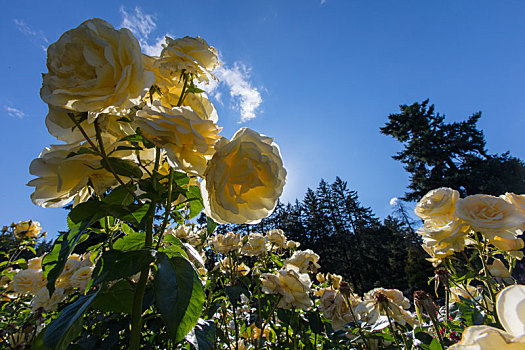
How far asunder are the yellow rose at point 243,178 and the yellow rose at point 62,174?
316 mm

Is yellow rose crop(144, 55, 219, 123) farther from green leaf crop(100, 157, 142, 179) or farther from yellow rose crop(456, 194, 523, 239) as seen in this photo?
yellow rose crop(456, 194, 523, 239)

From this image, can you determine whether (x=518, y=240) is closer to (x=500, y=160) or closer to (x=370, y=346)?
(x=370, y=346)

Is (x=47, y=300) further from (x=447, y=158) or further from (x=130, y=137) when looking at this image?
(x=447, y=158)

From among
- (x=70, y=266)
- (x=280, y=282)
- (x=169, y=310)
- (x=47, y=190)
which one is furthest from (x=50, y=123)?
(x=280, y=282)

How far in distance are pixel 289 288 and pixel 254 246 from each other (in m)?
1.18

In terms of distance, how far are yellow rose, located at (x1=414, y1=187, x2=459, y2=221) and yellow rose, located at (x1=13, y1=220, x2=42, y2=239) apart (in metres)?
4.26

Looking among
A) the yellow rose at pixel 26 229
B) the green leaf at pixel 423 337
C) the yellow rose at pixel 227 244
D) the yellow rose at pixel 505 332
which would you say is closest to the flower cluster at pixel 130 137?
→ the yellow rose at pixel 505 332

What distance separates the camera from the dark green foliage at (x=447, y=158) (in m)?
17.4

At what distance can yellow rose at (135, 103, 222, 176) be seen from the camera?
1.74 feet

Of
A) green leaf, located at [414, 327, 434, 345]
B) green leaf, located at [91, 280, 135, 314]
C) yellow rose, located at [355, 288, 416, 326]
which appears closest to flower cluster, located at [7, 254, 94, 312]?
green leaf, located at [91, 280, 135, 314]

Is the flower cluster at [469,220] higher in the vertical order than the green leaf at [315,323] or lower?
higher

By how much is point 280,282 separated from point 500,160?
78.5ft

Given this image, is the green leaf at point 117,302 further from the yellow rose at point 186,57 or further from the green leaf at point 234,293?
the green leaf at point 234,293

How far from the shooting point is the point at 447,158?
19750 mm
